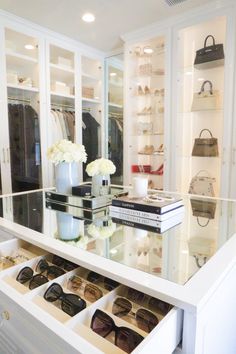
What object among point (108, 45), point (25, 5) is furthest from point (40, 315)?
point (108, 45)

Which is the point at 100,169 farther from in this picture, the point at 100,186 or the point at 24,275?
the point at 24,275

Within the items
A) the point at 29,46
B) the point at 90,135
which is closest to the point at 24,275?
the point at 29,46

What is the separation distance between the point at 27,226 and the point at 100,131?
10.3 ft

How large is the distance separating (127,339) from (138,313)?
0.10 m

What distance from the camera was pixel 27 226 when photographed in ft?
3.78

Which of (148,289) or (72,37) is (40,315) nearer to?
(148,289)

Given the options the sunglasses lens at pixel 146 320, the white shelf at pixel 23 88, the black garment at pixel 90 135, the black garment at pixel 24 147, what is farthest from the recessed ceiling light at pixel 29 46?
the sunglasses lens at pixel 146 320

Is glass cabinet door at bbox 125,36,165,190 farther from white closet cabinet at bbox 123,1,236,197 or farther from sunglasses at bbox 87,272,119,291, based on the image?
sunglasses at bbox 87,272,119,291

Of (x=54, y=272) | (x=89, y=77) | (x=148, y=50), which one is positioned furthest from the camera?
(x=89, y=77)

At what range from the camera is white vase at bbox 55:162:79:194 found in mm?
1580

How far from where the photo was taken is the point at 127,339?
A: 0.65m

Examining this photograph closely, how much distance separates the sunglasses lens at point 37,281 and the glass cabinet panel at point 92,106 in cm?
301

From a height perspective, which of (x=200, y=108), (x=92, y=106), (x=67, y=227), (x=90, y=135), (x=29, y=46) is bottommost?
(x=67, y=227)

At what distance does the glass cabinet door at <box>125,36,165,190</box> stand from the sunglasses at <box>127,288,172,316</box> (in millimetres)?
2478
